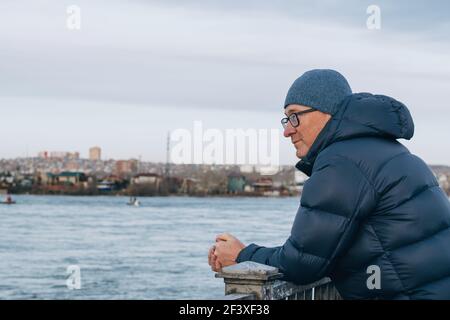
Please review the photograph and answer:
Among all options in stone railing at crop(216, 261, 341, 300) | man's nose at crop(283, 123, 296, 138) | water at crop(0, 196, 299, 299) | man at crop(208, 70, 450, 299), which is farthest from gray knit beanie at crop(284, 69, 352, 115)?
water at crop(0, 196, 299, 299)

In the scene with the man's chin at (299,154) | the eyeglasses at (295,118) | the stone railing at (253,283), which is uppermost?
the eyeglasses at (295,118)

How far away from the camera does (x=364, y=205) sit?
3744 millimetres

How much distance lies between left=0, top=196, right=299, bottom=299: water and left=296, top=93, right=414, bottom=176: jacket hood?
129ft

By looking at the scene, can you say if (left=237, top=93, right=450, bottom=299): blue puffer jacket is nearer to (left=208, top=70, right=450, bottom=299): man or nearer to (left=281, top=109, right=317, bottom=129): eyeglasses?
(left=208, top=70, right=450, bottom=299): man

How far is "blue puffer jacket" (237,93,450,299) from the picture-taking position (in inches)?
148

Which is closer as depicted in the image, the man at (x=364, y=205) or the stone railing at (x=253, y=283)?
the man at (x=364, y=205)

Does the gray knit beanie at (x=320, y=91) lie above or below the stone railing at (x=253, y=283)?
above

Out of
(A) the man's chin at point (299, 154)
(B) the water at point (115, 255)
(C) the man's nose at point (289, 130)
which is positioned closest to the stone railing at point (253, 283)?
(A) the man's chin at point (299, 154)

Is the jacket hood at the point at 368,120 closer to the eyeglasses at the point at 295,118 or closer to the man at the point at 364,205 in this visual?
the man at the point at 364,205

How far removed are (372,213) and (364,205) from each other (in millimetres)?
86

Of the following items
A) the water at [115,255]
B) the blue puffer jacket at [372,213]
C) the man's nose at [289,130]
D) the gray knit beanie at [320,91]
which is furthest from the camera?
the water at [115,255]

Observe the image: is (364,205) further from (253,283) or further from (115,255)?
(115,255)

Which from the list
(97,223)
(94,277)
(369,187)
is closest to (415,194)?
(369,187)

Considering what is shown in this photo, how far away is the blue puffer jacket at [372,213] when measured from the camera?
148 inches
